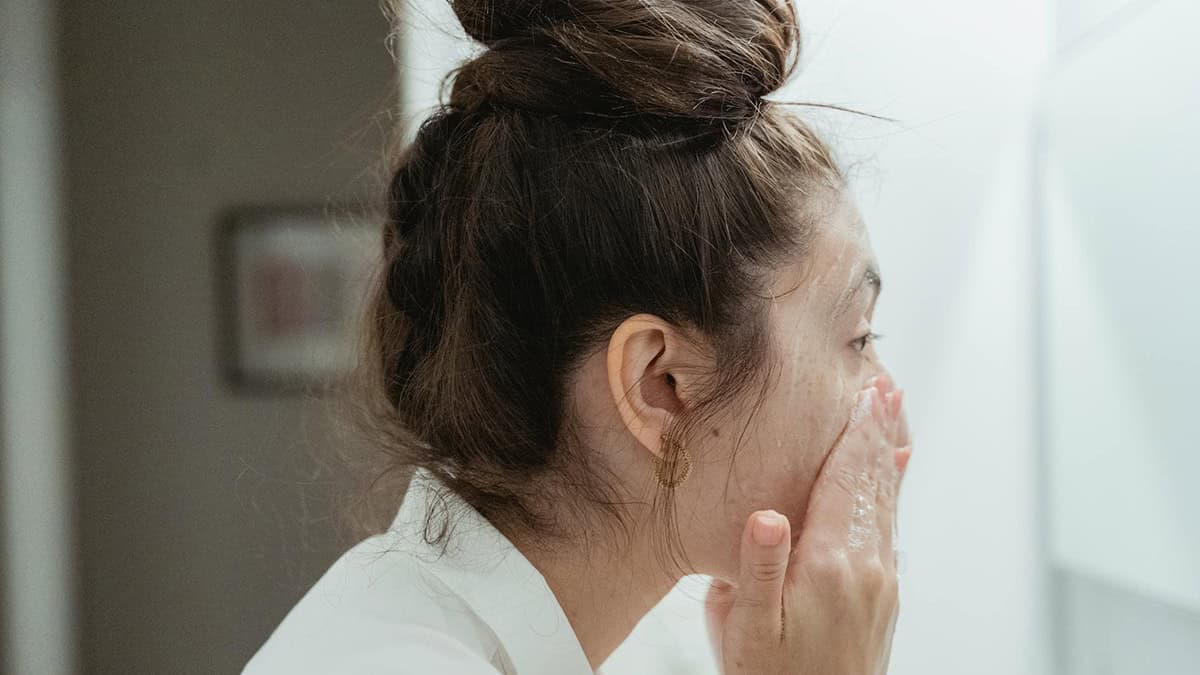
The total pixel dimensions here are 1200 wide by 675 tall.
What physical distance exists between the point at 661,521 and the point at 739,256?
0.21 metres

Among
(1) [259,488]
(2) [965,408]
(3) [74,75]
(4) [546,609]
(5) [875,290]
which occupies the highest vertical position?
(3) [74,75]

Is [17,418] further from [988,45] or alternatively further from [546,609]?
[988,45]

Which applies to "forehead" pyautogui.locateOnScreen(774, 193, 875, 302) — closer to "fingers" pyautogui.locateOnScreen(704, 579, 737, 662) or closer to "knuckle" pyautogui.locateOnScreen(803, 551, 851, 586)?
"knuckle" pyautogui.locateOnScreen(803, 551, 851, 586)

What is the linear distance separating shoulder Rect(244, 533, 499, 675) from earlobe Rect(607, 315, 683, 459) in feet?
0.58

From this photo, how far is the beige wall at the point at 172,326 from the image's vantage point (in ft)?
7.00

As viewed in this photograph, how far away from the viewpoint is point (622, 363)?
721 mm

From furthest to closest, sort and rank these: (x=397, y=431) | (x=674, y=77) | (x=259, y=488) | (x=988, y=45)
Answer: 1. (x=259, y=488)
2. (x=988, y=45)
3. (x=397, y=431)
4. (x=674, y=77)

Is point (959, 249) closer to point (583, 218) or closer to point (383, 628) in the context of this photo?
point (583, 218)

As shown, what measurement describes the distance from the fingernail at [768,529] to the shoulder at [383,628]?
0.66ft

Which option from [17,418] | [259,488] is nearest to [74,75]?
[17,418]

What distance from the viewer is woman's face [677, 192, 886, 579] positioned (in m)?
0.76

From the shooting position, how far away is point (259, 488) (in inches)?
83.4

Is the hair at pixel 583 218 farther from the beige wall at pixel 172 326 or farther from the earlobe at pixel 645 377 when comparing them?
the beige wall at pixel 172 326

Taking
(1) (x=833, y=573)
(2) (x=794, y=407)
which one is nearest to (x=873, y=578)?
(1) (x=833, y=573)
